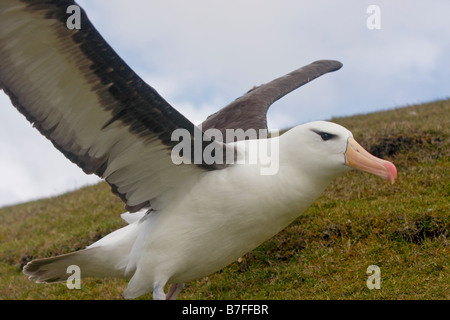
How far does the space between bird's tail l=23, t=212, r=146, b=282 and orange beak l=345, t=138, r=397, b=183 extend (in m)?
1.76

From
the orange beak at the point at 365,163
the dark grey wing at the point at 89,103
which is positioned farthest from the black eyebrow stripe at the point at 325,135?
the dark grey wing at the point at 89,103

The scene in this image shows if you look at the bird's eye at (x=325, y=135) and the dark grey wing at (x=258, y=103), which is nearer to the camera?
the bird's eye at (x=325, y=135)

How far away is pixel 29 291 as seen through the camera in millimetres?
6938

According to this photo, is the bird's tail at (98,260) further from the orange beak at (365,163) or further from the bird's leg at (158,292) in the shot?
the orange beak at (365,163)

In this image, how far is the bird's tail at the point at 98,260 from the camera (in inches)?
193

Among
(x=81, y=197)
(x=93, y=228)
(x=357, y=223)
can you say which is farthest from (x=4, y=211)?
(x=357, y=223)

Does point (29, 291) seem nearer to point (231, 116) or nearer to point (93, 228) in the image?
point (93, 228)

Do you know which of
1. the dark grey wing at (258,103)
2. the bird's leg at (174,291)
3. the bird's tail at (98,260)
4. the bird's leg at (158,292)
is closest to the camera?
the bird's leg at (158,292)

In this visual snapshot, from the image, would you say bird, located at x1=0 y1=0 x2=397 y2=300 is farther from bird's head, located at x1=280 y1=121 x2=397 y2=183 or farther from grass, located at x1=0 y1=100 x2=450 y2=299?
grass, located at x1=0 y1=100 x2=450 y2=299

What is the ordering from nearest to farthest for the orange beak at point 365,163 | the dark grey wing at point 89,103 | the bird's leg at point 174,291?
the dark grey wing at point 89,103 < the orange beak at point 365,163 < the bird's leg at point 174,291

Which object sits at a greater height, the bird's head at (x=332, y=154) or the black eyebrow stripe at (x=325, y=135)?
the black eyebrow stripe at (x=325, y=135)

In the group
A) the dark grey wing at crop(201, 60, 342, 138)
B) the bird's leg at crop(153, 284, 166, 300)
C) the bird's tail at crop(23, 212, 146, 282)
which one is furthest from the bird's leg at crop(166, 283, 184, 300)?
the dark grey wing at crop(201, 60, 342, 138)

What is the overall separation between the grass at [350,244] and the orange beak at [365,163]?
107 cm

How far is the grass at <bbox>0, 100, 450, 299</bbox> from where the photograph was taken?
17.4ft
